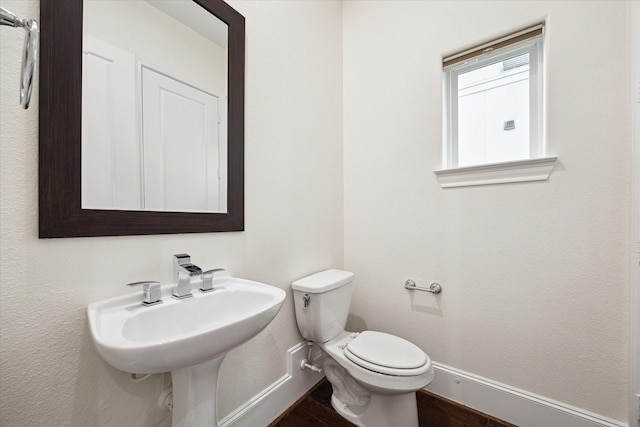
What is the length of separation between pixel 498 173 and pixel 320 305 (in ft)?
3.71

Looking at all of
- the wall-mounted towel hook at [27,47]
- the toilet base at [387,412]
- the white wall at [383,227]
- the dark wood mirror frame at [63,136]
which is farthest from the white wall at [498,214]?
the wall-mounted towel hook at [27,47]

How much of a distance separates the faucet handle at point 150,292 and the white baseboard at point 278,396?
2.12ft

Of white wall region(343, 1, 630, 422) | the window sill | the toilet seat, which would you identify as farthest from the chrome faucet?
the window sill

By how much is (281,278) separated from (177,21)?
121 centimetres

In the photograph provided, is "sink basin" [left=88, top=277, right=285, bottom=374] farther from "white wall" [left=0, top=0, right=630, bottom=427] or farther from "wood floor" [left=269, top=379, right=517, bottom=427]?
"wood floor" [left=269, top=379, right=517, bottom=427]

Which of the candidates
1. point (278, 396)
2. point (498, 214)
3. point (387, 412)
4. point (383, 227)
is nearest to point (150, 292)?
point (278, 396)

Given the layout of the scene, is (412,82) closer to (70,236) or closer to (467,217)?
(467,217)

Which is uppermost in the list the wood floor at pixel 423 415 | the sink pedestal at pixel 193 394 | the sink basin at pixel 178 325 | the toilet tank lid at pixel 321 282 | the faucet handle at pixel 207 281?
the faucet handle at pixel 207 281

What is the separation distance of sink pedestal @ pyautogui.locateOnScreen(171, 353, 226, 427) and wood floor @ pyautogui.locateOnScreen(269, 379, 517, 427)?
62cm

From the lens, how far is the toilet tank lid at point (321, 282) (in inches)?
52.8

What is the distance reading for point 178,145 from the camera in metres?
1.01

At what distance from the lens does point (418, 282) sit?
154 cm

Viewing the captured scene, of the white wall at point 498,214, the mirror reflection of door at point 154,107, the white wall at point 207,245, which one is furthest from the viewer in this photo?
the white wall at point 498,214

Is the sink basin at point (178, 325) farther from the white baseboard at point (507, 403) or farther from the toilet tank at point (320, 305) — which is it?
the white baseboard at point (507, 403)
